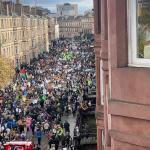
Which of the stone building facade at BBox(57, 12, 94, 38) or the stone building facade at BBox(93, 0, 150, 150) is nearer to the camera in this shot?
the stone building facade at BBox(93, 0, 150, 150)

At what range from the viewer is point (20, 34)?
2549 inches

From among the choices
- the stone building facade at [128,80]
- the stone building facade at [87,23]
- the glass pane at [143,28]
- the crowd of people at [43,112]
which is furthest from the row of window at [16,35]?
the stone building facade at [87,23]

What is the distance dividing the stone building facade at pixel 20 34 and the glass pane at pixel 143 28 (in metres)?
48.1

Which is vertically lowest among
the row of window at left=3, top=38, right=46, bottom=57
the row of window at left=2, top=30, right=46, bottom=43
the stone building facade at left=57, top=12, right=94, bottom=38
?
the row of window at left=3, top=38, right=46, bottom=57

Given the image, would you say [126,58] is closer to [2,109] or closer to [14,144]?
[14,144]

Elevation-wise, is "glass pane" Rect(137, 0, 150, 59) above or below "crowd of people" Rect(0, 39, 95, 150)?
above

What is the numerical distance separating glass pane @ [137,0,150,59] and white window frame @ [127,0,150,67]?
1.5 inches

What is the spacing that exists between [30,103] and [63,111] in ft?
10.1

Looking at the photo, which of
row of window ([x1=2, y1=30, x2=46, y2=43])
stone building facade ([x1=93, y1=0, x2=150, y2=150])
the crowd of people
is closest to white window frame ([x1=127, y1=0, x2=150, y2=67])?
stone building facade ([x1=93, y1=0, x2=150, y2=150])

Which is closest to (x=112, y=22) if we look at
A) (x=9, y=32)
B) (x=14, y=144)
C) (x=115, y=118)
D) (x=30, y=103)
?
(x=115, y=118)

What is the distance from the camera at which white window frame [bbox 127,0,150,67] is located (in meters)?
3.10

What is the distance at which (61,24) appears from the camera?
18300cm

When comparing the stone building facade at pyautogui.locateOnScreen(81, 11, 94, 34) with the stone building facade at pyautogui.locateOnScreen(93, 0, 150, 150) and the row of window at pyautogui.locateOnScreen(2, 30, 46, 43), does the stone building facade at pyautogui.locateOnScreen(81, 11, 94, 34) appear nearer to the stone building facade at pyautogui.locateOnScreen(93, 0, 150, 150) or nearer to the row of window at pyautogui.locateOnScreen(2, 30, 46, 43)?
the row of window at pyautogui.locateOnScreen(2, 30, 46, 43)

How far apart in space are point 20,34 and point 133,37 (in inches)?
2481
